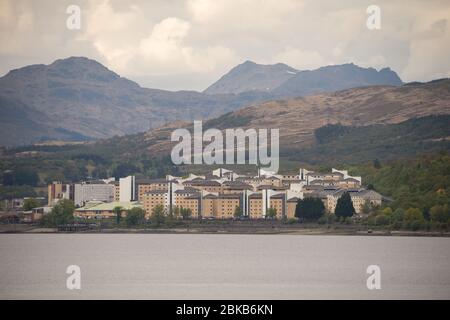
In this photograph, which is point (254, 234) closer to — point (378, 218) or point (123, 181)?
point (378, 218)

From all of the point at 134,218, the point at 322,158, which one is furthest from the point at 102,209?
the point at 322,158

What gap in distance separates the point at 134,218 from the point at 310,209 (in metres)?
13.9

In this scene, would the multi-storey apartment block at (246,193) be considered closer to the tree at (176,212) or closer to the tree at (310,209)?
the tree at (176,212)

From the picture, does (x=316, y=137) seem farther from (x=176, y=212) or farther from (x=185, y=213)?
(x=185, y=213)

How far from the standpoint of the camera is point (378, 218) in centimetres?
8638

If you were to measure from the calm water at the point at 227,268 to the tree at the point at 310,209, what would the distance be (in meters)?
6.49

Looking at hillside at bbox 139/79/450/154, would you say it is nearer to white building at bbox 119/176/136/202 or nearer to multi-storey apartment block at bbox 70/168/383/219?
white building at bbox 119/176/136/202

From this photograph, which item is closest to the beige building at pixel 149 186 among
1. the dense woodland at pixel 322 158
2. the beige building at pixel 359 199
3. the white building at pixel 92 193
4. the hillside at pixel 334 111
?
the white building at pixel 92 193

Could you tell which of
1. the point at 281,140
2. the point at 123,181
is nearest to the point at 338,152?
the point at 281,140

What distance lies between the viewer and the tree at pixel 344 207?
89500 mm

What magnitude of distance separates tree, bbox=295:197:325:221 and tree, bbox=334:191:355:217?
1.55m

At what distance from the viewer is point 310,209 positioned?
91625mm

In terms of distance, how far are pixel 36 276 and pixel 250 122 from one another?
12464cm

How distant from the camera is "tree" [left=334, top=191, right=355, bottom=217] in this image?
89.5 metres
